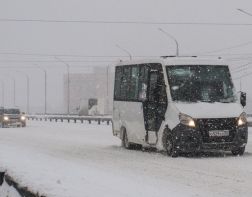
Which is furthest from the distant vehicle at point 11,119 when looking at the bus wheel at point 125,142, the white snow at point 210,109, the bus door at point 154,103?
the white snow at point 210,109

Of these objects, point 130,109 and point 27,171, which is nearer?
point 27,171

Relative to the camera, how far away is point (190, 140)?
57.1 ft

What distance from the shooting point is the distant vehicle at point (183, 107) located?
57.1ft

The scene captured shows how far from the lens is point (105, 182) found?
1075cm

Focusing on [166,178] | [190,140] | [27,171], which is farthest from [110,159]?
[27,171]

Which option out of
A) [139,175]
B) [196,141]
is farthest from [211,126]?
[139,175]

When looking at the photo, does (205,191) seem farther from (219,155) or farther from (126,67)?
(126,67)

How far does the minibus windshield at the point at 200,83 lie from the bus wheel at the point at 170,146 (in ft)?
3.10

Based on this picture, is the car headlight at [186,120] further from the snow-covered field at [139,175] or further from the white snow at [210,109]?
the snow-covered field at [139,175]

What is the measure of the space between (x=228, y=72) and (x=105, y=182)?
925cm

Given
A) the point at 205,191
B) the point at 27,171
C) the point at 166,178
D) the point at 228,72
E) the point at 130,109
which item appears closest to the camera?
the point at 205,191

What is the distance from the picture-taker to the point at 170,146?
1797 cm

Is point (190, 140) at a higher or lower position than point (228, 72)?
lower

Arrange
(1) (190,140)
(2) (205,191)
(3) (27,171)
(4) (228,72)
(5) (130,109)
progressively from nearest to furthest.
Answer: (2) (205,191)
(3) (27,171)
(1) (190,140)
(4) (228,72)
(5) (130,109)
